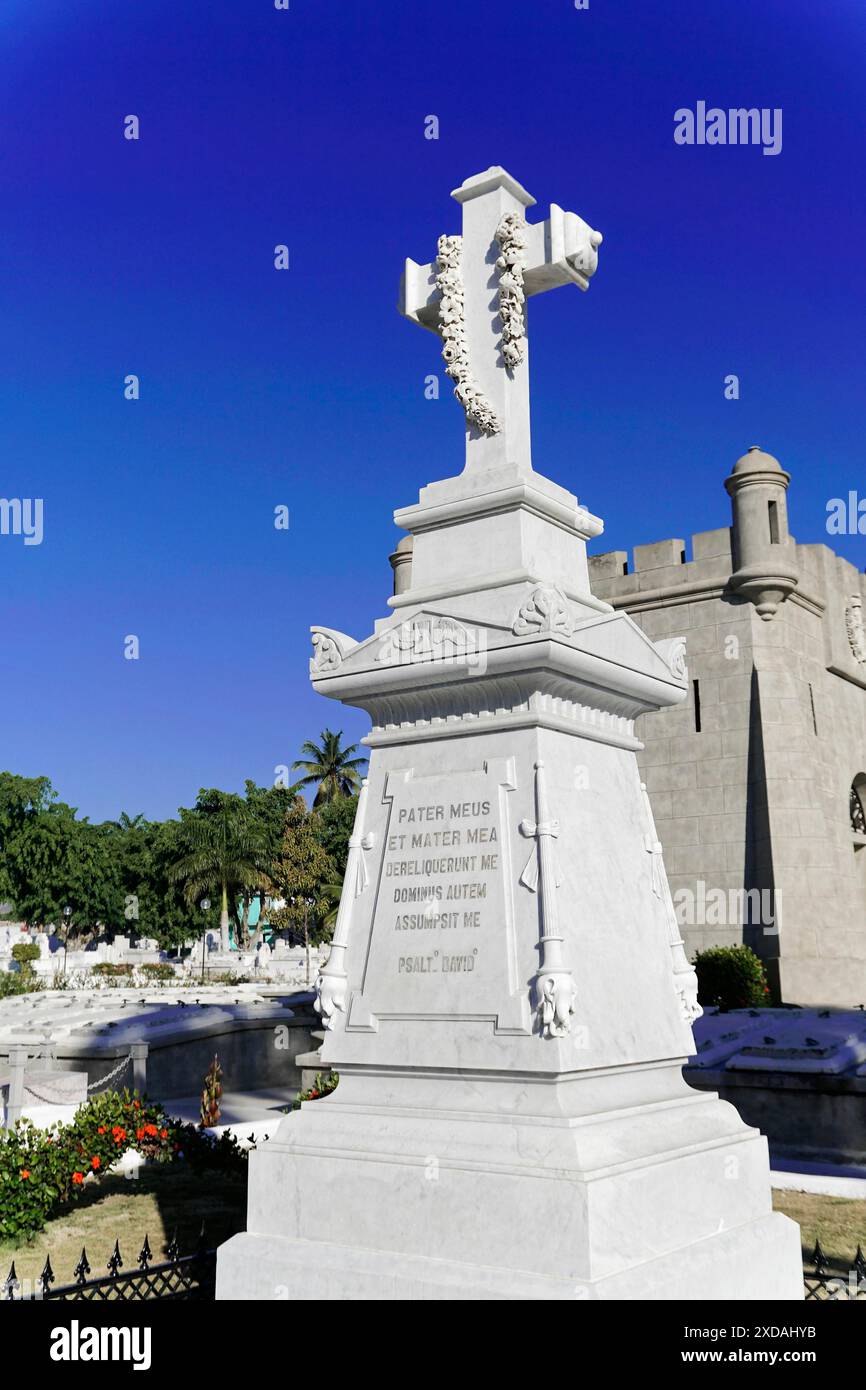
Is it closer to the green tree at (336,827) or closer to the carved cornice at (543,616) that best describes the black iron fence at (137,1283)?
the carved cornice at (543,616)

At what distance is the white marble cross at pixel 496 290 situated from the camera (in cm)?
823

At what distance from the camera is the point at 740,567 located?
24.4m

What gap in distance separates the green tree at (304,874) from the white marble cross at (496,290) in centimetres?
4882

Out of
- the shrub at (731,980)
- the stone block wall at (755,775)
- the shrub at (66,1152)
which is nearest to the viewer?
the shrub at (66,1152)

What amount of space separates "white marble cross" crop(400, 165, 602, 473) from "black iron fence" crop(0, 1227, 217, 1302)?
18.3ft

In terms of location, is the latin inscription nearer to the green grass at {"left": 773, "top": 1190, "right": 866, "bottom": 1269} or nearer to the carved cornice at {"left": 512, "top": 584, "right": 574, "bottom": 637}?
the carved cornice at {"left": 512, "top": 584, "right": 574, "bottom": 637}

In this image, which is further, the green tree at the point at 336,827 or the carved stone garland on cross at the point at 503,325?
the green tree at the point at 336,827

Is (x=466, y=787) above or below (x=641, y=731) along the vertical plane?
below

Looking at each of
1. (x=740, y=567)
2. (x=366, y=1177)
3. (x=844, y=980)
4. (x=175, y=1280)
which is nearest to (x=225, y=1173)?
(x=175, y=1280)

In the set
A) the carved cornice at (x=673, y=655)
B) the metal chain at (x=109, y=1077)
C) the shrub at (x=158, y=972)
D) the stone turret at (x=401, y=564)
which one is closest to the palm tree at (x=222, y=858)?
the shrub at (x=158, y=972)

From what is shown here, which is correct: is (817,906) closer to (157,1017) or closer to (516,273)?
(157,1017)

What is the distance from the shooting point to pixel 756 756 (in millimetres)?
24000
